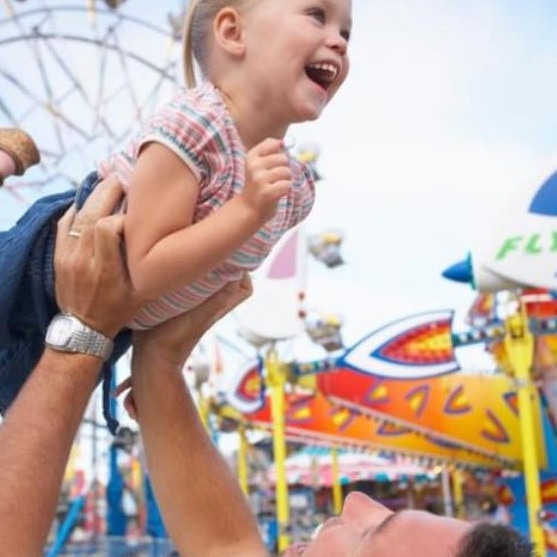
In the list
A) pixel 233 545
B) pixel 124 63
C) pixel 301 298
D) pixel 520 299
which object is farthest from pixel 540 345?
pixel 233 545

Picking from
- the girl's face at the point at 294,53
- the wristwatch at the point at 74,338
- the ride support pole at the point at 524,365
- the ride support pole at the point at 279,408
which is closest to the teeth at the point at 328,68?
the girl's face at the point at 294,53

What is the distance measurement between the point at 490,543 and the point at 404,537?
0.38 feet

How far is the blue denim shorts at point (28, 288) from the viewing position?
1349 mm

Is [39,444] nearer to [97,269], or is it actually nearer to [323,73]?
[97,269]

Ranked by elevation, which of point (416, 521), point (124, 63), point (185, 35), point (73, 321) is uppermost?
point (124, 63)

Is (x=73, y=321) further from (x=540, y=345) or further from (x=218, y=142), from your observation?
(x=540, y=345)

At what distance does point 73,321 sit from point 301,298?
9.15 metres

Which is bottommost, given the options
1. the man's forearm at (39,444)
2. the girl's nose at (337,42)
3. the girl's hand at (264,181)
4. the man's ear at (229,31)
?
the man's forearm at (39,444)

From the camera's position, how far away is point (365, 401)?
439 inches

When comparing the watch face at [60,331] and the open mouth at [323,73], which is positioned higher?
the open mouth at [323,73]

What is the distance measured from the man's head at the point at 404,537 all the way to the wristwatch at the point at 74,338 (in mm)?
368

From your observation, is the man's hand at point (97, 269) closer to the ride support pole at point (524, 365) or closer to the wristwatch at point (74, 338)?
the wristwatch at point (74, 338)

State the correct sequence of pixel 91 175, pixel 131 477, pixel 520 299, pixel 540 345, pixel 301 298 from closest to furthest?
pixel 91 175
pixel 520 299
pixel 540 345
pixel 301 298
pixel 131 477

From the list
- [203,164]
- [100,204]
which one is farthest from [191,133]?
[100,204]
